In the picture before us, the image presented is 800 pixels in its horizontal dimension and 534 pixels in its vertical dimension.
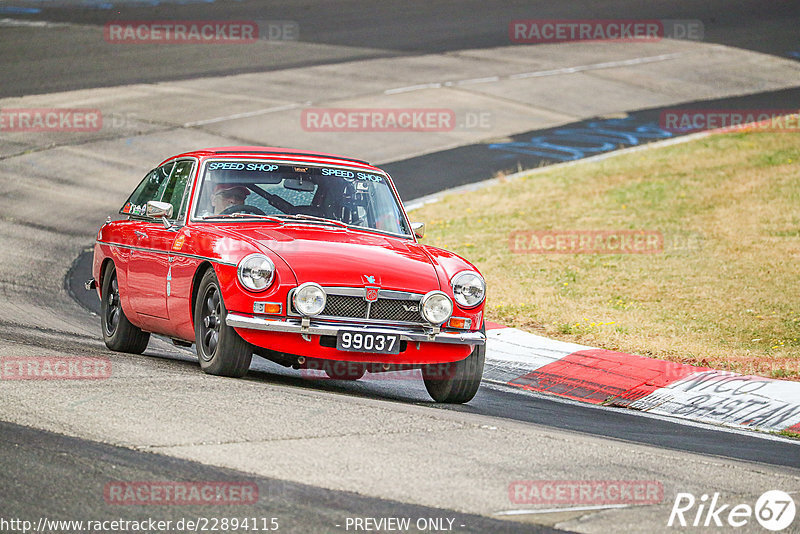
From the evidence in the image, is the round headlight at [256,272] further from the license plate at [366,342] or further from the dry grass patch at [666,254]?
the dry grass patch at [666,254]

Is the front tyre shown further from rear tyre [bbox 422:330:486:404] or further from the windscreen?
rear tyre [bbox 422:330:486:404]

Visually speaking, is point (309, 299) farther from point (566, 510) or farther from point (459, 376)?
point (566, 510)

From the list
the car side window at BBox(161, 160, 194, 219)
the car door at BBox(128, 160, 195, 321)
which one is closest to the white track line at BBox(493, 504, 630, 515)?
the car door at BBox(128, 160, 195, 321)

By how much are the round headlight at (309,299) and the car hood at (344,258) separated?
0.05 m

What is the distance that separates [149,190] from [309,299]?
2.81 meters

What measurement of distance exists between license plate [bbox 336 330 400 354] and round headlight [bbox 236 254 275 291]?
23.0 inches

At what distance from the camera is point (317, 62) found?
97.2ft

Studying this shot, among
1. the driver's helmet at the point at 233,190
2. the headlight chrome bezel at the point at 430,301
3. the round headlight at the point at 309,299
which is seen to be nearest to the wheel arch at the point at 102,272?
the driver's helmet at the point at 233,190

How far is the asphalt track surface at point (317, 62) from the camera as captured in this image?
4977 mm

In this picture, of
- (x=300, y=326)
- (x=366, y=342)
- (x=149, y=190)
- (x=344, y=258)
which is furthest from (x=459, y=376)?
(x=149, y=190)

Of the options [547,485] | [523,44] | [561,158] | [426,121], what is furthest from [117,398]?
[523,44]

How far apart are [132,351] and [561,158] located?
14570mm

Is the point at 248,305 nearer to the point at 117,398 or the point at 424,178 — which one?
the point at 117,398

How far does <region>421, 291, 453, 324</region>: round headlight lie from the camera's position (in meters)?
7.60
